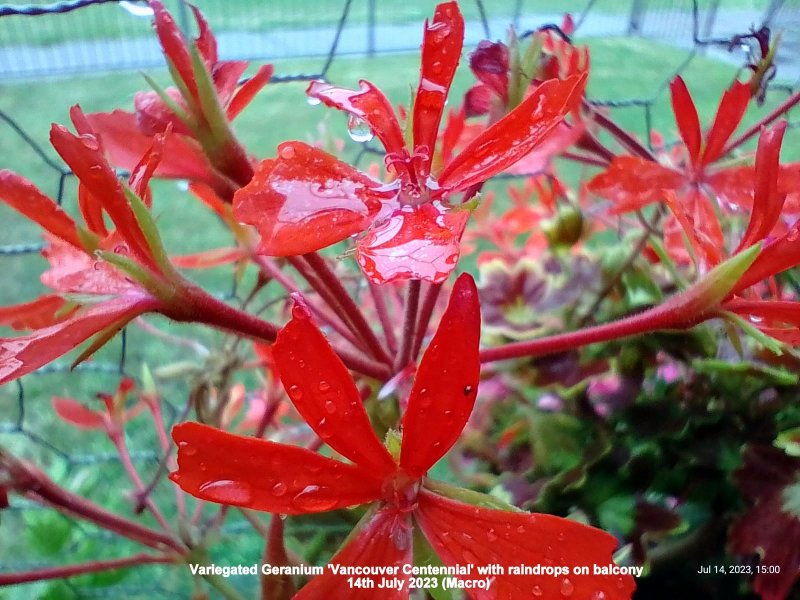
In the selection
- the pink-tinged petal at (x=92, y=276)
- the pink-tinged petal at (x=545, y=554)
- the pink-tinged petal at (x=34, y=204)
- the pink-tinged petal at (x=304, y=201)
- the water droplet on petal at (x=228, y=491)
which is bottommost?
the pink-tinged petal at (x=545, y=554)

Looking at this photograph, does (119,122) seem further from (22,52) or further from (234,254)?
(22,52)

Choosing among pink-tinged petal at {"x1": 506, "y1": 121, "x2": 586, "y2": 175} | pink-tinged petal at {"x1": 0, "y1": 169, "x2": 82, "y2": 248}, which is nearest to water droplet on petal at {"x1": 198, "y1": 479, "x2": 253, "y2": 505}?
pink-tinged petal at {"x1": 0, "y1": 169, "x2": 82, "y2": 248}

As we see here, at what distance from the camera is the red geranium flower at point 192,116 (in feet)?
0.69

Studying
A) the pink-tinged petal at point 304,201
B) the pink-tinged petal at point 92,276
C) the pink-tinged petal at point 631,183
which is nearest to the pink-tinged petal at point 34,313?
the pink-tinged petal at point 92,276

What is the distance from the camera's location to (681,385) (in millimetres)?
361

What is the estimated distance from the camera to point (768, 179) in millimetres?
204

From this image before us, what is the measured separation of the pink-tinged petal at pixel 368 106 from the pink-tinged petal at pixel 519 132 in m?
0.03

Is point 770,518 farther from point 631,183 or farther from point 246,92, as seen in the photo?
point 246,92

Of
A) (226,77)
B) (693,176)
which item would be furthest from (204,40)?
(693,176)

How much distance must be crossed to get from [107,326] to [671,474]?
0.27 meters

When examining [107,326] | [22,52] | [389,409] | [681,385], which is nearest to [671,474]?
[681,385]

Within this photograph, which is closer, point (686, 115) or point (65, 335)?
point (65, 335)

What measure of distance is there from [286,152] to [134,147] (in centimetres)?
10

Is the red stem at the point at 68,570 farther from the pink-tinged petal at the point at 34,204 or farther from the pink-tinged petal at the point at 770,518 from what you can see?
the pink-tinged petal at the point at 770,518
